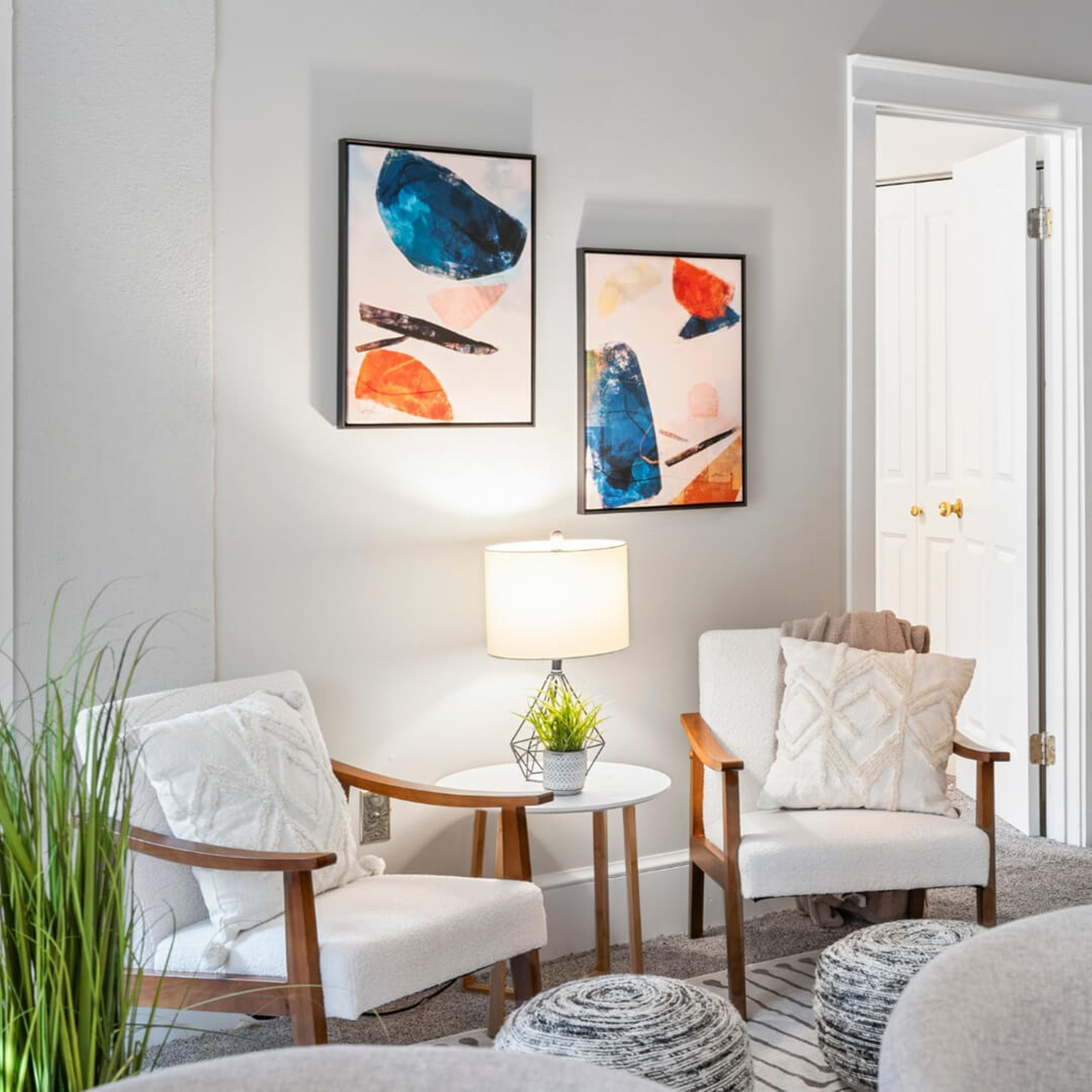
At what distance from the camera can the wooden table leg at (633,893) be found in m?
3.04

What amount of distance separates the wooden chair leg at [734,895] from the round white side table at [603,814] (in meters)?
0.16

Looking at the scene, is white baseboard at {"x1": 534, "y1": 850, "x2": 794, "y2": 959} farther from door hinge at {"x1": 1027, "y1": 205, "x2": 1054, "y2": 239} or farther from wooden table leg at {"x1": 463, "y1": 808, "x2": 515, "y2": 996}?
door hinge at {"x1": 1027, "y1": 205, "x2": 1054, "y2": 239}

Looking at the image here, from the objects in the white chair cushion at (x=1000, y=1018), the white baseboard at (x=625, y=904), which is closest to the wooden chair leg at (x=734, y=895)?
the white baseboard at (x=625, y=904)

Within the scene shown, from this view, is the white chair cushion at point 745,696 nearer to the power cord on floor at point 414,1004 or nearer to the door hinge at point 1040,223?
the power cord on floor at point 414,1004

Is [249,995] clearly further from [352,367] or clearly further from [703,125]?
[703,125]

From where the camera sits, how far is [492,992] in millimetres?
2709

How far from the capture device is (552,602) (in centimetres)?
291

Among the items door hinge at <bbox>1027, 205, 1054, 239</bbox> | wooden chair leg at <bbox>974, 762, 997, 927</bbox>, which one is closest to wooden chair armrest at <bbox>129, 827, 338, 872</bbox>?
wooden chair leg at <bbox>974, 762, 997, 927</bbox>

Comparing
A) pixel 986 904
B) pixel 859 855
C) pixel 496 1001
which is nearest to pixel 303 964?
pixel 496 1001

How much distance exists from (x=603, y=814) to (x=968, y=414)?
235 centimetres

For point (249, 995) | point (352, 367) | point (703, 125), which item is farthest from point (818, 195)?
point (249, 995)

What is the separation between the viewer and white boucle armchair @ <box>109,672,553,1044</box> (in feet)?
7.23

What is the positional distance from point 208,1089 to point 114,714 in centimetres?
188

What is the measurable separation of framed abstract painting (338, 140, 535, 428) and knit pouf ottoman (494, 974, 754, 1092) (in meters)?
1.44
